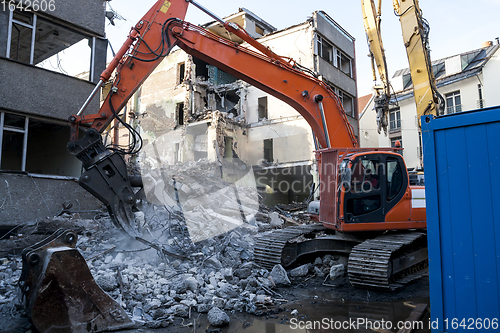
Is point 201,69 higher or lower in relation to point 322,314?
higher

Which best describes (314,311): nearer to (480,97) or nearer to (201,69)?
(201,69)

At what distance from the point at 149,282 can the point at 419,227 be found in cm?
507

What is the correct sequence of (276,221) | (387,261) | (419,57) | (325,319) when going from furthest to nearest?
(276,221), (419,57), (387,261), (325,319)

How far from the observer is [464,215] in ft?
8.80

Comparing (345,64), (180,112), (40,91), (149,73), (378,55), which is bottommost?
(149,73)

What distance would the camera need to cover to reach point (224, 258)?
708 centimetres

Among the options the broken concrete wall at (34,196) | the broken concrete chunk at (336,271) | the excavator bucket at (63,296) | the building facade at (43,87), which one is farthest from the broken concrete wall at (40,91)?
the broken concrete chunk at (336,271)

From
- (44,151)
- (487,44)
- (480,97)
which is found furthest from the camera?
(487,44)

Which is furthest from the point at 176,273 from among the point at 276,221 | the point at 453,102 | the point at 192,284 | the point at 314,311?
the point at 453,102

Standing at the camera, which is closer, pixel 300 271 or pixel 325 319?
pixel 325 319

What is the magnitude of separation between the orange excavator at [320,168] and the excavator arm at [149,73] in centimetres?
2

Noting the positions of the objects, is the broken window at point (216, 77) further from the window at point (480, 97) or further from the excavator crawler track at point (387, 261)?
the excavator crawler track at point (387, 261)

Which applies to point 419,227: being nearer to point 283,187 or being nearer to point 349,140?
point 349,140

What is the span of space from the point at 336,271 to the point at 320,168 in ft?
Answer: 6.71
